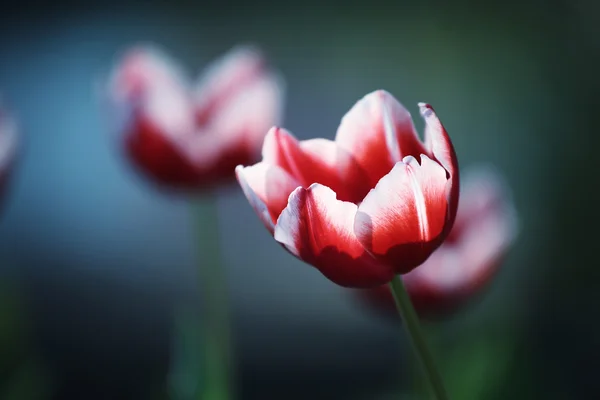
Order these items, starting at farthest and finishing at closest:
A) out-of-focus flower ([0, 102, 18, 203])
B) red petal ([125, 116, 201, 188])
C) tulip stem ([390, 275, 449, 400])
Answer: red petal ([125, 116, 201, 188])
out-of-focus flower ([0, 102, 18, 203])
tulip stem ([390, 275, 449, 400])

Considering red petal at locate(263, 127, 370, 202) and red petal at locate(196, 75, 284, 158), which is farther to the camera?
red petal at locate(196, 75, 284, 158)

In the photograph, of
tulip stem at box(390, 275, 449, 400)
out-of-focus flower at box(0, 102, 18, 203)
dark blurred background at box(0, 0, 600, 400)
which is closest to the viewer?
tulip stem at box(390, 275, 449, 400)

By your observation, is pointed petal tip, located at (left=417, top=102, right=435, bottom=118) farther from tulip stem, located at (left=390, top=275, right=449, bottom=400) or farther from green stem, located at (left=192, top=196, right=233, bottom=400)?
green stem, located at (left=192, top=196, right=233, bottom=400)

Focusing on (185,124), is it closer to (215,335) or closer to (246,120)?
(246,120)

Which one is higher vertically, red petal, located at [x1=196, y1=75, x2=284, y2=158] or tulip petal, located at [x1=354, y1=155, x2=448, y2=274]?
red petal, located at [x1=196, y1=75, x2=284, y2=158]

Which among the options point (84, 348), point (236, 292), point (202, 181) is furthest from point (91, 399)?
point (202, 181)

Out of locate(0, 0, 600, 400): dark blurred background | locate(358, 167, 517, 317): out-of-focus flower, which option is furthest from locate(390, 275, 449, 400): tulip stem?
locate(0, 0, 600, 400): dark blurred background

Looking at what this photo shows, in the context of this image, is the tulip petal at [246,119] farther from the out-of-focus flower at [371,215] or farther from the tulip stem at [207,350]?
the out-of-focus flower at [371,215]
